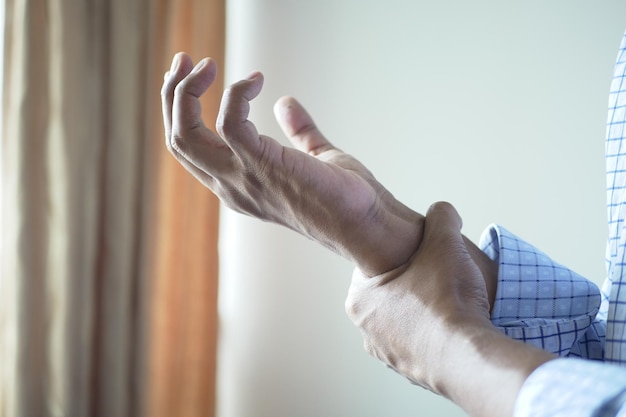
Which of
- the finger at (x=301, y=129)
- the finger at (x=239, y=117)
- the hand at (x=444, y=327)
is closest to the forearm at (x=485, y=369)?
the hand at (x=444, y=327)

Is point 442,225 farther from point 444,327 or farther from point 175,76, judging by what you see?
point 175,76

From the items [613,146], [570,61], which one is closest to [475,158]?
[570,61]

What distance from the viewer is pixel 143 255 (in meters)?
2.14

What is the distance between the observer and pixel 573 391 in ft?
1.24

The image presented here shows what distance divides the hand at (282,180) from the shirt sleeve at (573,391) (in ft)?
0.84

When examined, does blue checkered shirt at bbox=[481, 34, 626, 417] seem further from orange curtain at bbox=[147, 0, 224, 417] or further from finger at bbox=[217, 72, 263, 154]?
orange curtain at bbox=[147, 0, 224, 417]

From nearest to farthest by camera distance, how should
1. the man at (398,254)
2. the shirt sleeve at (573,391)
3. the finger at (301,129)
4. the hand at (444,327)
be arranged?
1. the shirt sleeve at (573,391)
2. the hand at (444,327)
3. the man at (398,254)
4. the finger at (301,129)

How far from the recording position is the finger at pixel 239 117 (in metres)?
0.60

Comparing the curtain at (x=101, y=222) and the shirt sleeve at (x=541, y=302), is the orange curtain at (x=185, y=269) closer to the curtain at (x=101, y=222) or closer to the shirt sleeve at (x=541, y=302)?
the curtain at (x=101, y=222)

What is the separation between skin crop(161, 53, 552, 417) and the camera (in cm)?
59

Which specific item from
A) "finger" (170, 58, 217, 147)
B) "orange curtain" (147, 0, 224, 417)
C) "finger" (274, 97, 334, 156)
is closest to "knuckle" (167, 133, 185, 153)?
"finger" (170, 58, 217, 147)

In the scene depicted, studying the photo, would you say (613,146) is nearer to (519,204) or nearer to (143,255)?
(519,204)

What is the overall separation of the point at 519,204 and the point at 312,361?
846 millimetres

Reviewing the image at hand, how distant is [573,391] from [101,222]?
6.35ft
